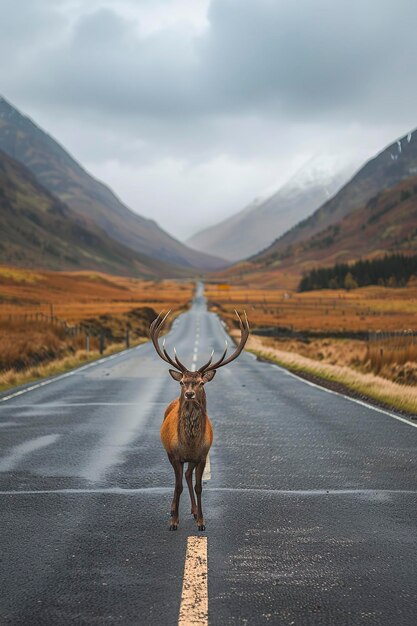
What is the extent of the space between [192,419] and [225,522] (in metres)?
1.20

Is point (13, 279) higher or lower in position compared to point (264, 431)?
higher

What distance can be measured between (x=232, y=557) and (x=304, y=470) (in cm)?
353

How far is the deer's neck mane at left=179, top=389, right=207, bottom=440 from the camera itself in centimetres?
592

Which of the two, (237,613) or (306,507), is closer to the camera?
(237,613)

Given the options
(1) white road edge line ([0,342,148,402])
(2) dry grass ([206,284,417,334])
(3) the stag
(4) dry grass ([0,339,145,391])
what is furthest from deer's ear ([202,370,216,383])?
(2) dry grass ([206,284,417,334])

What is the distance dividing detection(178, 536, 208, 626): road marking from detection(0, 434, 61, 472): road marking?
408 cm

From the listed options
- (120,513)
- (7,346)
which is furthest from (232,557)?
(7,346)

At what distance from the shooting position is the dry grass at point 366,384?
15672 mm

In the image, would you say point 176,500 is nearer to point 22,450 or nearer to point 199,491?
point 199,491

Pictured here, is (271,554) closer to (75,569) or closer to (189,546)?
(189,546)

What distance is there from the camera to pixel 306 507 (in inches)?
272

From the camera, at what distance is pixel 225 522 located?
20.8ft

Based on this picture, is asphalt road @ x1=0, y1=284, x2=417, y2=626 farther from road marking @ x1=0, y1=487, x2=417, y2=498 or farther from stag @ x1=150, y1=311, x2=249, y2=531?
stag @ x1=150, y1=311, x2=249, y2=531

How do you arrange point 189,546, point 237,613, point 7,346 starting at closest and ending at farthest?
1. point 237,613
2. point 189,546
3. point 7,346
